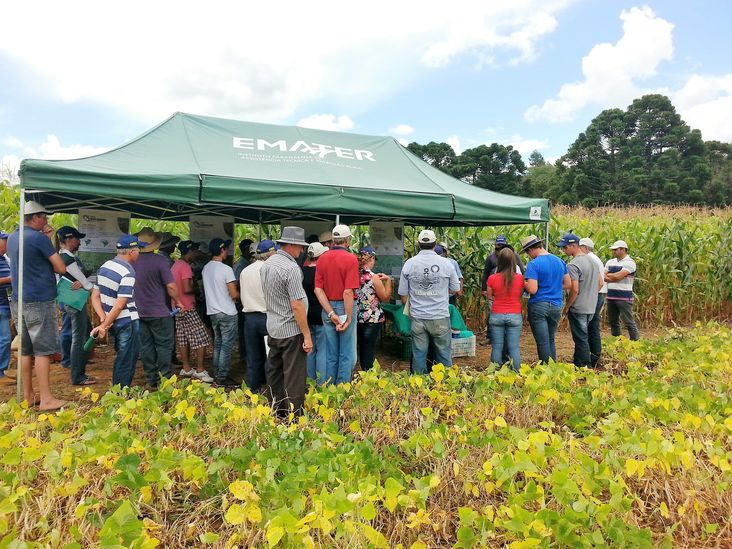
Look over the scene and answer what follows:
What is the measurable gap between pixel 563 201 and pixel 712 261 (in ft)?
88.5

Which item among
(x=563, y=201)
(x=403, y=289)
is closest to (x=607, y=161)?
(x=563, y=201)

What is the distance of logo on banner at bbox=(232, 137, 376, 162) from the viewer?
6.63 m

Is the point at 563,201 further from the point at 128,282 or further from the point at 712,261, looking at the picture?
the point at 128,282

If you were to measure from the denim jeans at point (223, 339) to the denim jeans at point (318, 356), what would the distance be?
1.02 meters

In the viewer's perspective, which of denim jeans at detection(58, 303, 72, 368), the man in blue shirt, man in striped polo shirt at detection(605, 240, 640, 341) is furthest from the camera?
man in striped polo shirt at detection(605, 240, 640, 341)

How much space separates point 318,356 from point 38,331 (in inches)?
104

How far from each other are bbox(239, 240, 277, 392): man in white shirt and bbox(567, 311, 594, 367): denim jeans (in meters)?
3.82

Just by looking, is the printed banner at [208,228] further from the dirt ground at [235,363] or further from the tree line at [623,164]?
the tree line at [623,164]

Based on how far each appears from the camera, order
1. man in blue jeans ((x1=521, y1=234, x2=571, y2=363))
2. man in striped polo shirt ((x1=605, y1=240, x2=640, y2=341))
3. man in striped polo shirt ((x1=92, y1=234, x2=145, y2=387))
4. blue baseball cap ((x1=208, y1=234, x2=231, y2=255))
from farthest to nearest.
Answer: man in striped polo shirt ((x1=605, y1=240, x2=640, y2=341)) < man in blue jeans ((x1=521, y1=234, x2=571, y2=363)) < blue baseball cap ((x1=208, y1=234, x2=231, y2=255)) < man in striped polo shirt ((x1=92, y1=234, x2=145, y2=387))

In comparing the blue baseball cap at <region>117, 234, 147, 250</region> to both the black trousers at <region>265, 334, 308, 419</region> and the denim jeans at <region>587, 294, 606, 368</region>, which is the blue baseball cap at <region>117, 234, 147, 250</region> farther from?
the denim jeans at <region>587, 294, 606, 368</region>

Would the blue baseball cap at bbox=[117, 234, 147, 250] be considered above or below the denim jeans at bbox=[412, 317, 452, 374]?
above

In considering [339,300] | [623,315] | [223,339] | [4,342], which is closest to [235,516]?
[339,300]

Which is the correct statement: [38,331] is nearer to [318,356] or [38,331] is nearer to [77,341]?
[77,341]

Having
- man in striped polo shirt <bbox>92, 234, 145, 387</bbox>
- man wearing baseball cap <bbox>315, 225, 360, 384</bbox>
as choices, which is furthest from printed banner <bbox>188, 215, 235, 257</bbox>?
man wearing baseball cap <bbox>315, 225, 360, 384</bbox>
